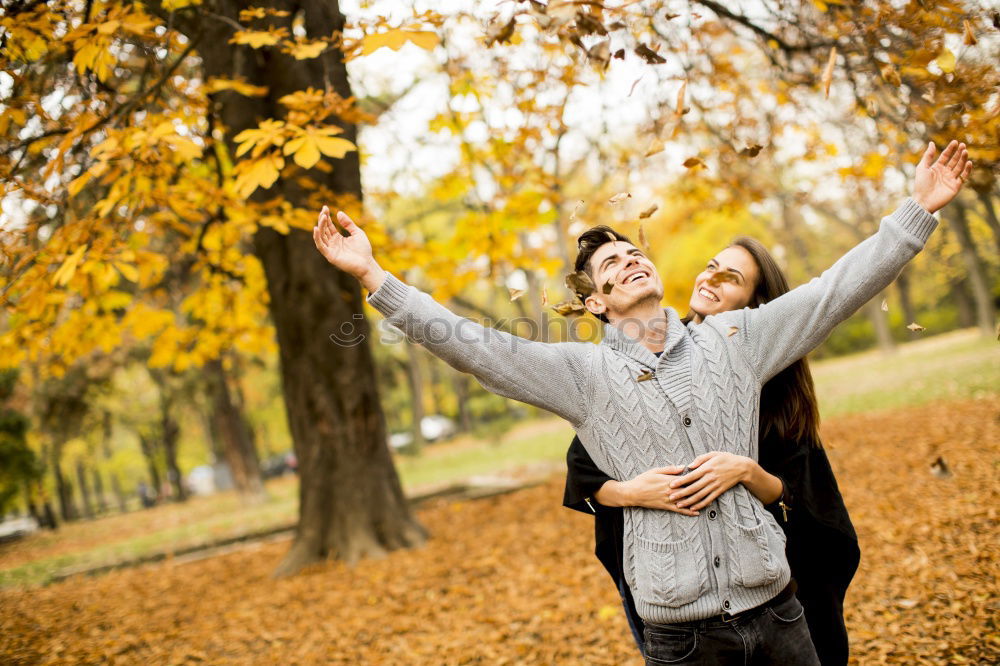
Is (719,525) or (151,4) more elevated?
(151,4)

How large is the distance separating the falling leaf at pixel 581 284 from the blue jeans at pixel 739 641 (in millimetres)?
1090

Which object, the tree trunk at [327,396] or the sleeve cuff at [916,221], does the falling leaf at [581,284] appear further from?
the tree trunk at [327,396]

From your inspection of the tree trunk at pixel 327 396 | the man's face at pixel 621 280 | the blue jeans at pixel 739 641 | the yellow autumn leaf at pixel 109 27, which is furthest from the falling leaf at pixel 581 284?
the tree trunk at pixel 327 396

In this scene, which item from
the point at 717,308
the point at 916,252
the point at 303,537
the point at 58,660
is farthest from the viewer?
the point at 303,537

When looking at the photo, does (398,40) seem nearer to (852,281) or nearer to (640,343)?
(640,343)

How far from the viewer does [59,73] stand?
4941 millimetres

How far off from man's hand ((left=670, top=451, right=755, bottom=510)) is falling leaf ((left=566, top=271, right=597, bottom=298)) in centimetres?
66

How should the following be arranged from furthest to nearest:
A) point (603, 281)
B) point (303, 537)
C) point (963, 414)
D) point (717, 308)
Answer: point (963, 414) → point (303, 537) → point (717, 308) → point (603, 281)

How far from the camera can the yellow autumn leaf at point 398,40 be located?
9.91 ft

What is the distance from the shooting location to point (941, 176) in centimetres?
201

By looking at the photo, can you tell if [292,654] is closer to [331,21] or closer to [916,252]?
[916,252]

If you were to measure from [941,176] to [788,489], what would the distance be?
1.15 meters

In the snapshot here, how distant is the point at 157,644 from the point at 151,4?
509 centimetres

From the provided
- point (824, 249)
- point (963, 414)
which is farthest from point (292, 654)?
point (824, 249)
